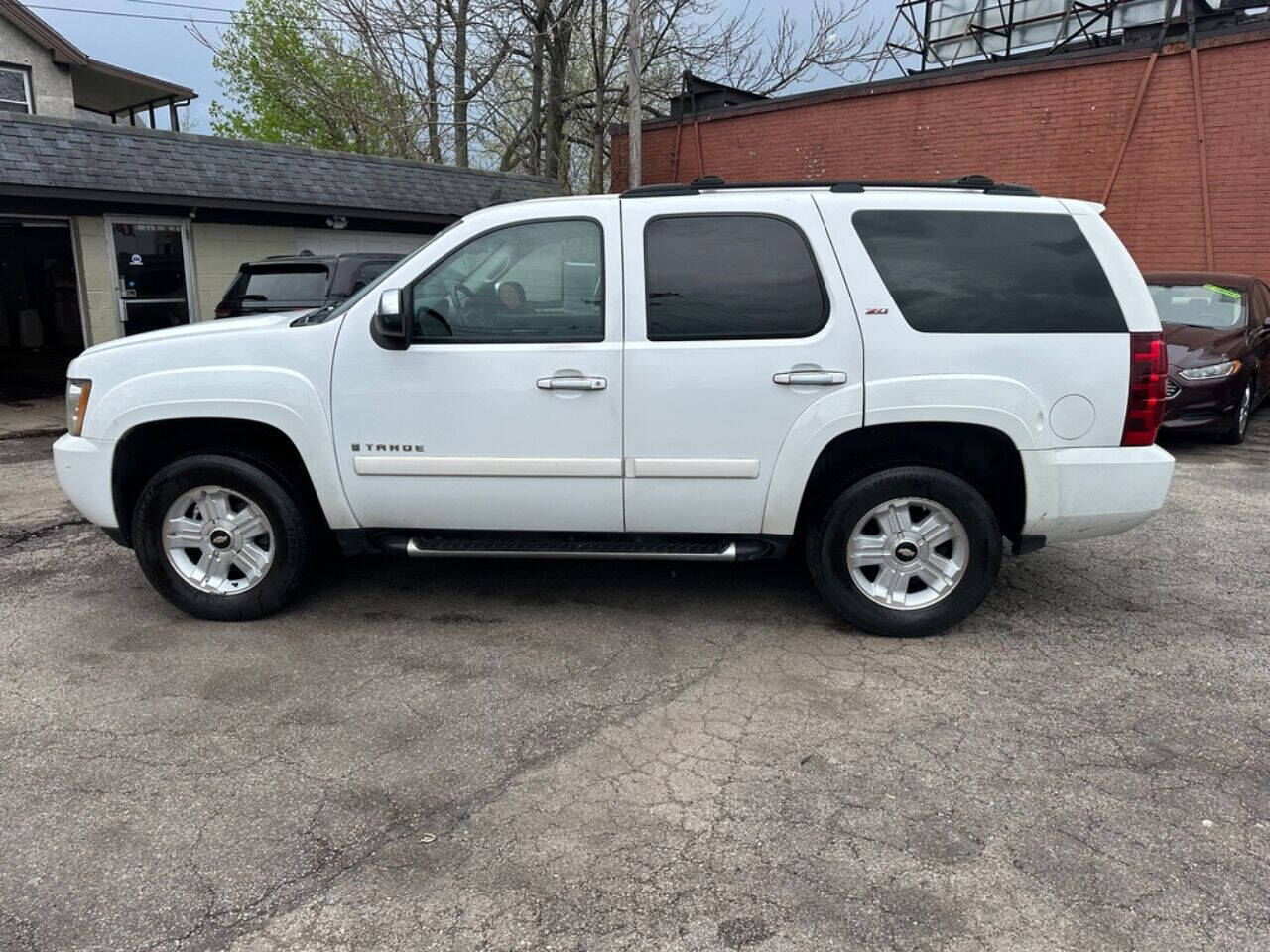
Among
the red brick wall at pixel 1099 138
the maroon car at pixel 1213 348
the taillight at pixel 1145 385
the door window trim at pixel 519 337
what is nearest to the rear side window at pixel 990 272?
the taillight at pixel 1145 385

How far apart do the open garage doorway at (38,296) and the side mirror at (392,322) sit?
1640cm

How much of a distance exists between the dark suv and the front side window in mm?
4972

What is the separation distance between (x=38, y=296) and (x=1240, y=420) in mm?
21365

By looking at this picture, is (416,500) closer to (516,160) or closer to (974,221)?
(974,221)

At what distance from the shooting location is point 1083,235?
4062mm

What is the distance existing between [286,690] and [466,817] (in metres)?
1.26

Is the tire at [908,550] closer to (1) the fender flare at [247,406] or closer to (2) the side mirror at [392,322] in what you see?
(2) the side mirror at [392,322]

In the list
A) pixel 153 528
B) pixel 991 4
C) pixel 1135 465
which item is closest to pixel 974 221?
pixel 1135 465

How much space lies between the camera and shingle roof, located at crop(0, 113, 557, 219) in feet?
35.1

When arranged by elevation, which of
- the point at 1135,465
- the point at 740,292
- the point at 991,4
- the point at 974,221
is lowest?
the point at 1135,465

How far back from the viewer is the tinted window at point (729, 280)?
405 centimetres

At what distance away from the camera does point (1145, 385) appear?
397 centimetres

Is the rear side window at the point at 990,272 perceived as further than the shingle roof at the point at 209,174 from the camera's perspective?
No

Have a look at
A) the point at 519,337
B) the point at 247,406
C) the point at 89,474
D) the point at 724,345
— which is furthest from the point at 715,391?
the point at 89,474
